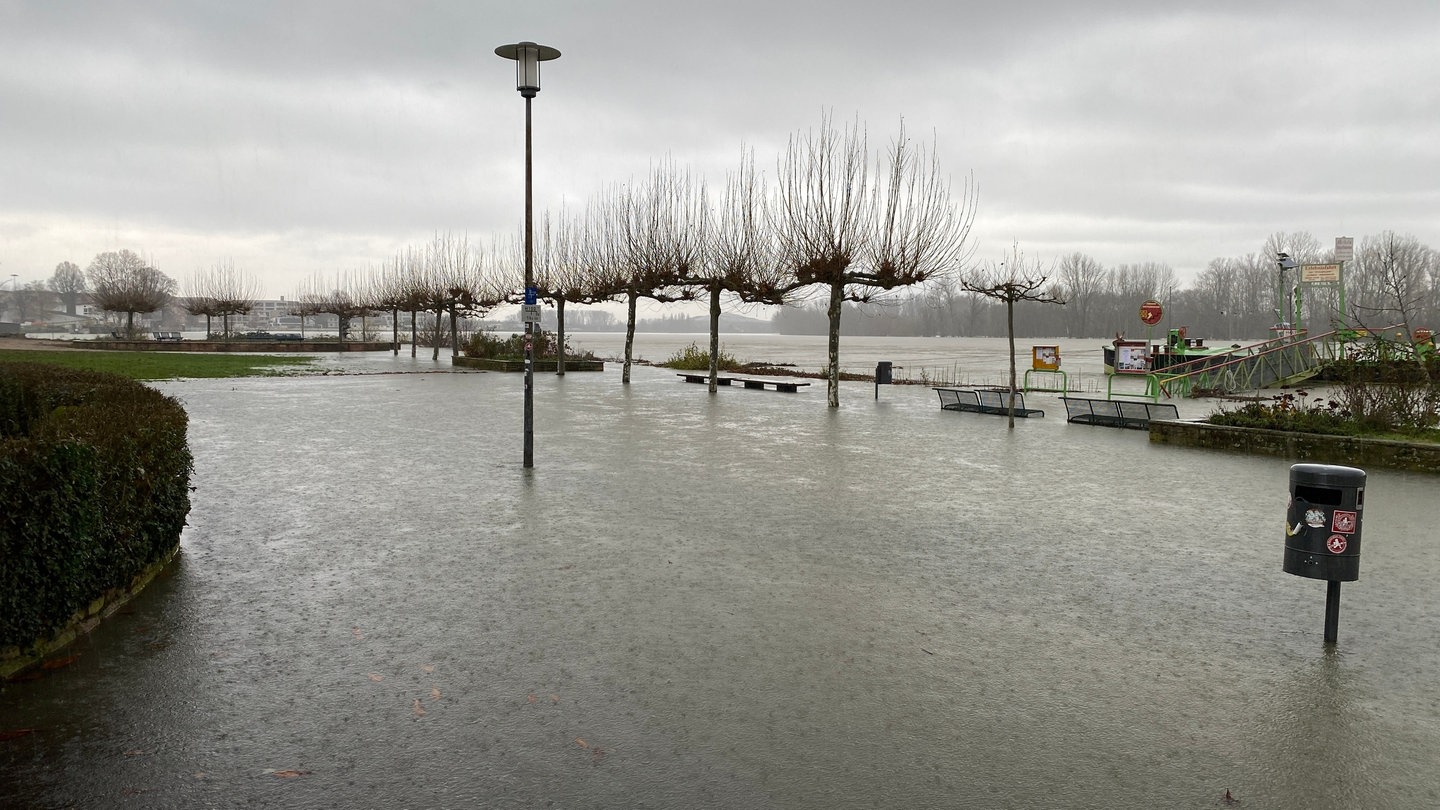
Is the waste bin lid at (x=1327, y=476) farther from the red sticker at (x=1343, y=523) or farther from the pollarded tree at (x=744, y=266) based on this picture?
the pollarded tree at (x=744, y=266)

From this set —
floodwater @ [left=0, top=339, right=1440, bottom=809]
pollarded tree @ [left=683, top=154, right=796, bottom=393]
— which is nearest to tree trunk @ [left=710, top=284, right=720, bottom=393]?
pollarded tree @ [left=683, top=154, right=796, bottom=393]

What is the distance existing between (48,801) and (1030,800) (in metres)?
4.21

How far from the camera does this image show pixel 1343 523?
5.64 metres

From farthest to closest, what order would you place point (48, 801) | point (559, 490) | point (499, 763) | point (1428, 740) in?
point (559, 490) < point (1428, 740) < point (499, 763) < point (48, 801)

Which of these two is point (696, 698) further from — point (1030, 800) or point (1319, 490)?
point (1319, 490)

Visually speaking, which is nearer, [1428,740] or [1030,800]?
[1030,800]

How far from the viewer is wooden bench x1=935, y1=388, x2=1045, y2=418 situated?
2244cm

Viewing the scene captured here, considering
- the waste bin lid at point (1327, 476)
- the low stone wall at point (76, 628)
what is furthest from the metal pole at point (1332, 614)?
the low stone wall at point (76, 628)

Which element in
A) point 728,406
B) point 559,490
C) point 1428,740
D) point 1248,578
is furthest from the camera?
point 728,406

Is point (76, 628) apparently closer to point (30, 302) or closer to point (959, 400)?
point (959, 400)

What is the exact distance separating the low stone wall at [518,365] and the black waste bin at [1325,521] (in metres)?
35.0

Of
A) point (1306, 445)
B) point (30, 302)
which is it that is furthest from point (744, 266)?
point (30, 302)

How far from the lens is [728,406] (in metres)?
23.8

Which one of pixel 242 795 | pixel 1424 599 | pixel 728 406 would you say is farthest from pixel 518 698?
pixel 728 406
